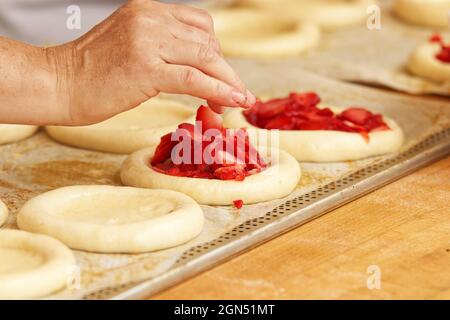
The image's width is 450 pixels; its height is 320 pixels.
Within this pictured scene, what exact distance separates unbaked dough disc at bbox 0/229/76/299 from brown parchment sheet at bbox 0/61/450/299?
5 cm

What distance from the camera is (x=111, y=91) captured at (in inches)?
110

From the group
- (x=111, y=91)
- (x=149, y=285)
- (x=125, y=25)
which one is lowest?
(x=149, y=285)

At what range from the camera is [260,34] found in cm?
495

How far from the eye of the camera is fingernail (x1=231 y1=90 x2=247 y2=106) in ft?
9.17

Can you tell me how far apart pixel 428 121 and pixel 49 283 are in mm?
1922

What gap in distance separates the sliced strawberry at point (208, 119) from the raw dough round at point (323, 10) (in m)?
2.01

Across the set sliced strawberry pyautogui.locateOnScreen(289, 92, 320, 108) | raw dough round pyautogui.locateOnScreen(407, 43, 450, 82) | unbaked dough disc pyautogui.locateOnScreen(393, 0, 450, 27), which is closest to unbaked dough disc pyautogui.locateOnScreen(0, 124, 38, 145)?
sliced strawberry pyautogui.locateOnScreen(289, 92, 320, 108)

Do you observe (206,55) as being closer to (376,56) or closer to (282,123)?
(282,123)

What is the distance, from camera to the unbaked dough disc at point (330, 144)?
11.0ft

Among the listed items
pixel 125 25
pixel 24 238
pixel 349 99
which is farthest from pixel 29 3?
pixel 24 238

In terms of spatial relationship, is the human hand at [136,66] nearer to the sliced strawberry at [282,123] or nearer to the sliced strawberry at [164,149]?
the sliced strawberry at [164,149]

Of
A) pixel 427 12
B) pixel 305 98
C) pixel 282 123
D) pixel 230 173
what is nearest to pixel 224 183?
pixel 230 173

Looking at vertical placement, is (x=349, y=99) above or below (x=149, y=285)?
above

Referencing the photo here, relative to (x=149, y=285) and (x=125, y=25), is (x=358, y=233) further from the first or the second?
(x=125, y=25)
